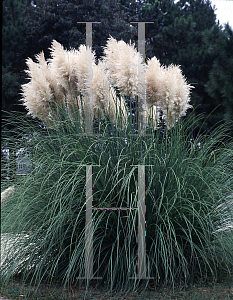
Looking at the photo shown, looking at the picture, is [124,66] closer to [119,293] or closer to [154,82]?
[154,82]

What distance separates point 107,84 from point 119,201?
101 cm

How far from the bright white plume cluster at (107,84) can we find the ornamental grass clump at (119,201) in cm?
1

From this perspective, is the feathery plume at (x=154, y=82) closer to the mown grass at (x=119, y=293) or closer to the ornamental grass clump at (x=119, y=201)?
the ornamental grass clump at (x=119, y=201)

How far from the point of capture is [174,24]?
864 cm

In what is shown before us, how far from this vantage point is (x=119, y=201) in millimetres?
2768

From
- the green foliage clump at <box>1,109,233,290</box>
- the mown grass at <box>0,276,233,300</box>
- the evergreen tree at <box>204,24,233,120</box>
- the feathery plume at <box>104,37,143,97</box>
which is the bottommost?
the mown grass at <box>0,276,233,300</box>

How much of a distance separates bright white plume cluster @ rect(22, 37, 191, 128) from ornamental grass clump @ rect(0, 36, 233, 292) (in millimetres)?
13

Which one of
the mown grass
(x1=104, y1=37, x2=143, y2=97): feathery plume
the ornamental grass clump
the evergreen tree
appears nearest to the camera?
the mown grass

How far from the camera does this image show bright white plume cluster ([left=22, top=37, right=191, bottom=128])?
2.93 metres

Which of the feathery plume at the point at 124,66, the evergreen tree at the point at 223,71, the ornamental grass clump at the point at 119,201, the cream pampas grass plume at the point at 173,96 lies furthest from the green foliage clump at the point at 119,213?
the evergreen tree at the point at 223,71

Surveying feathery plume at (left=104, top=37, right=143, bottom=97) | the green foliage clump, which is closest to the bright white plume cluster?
feathery plume at (left=104, top=37, right=143, bottom=97)

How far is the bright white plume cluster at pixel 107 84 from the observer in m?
2.93

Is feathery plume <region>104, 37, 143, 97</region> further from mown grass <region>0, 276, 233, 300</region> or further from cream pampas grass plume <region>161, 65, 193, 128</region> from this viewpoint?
mown grass <region>0, 276, 233, 300</region>

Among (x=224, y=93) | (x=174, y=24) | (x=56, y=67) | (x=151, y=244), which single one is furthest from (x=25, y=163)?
(x=174, y=24)
